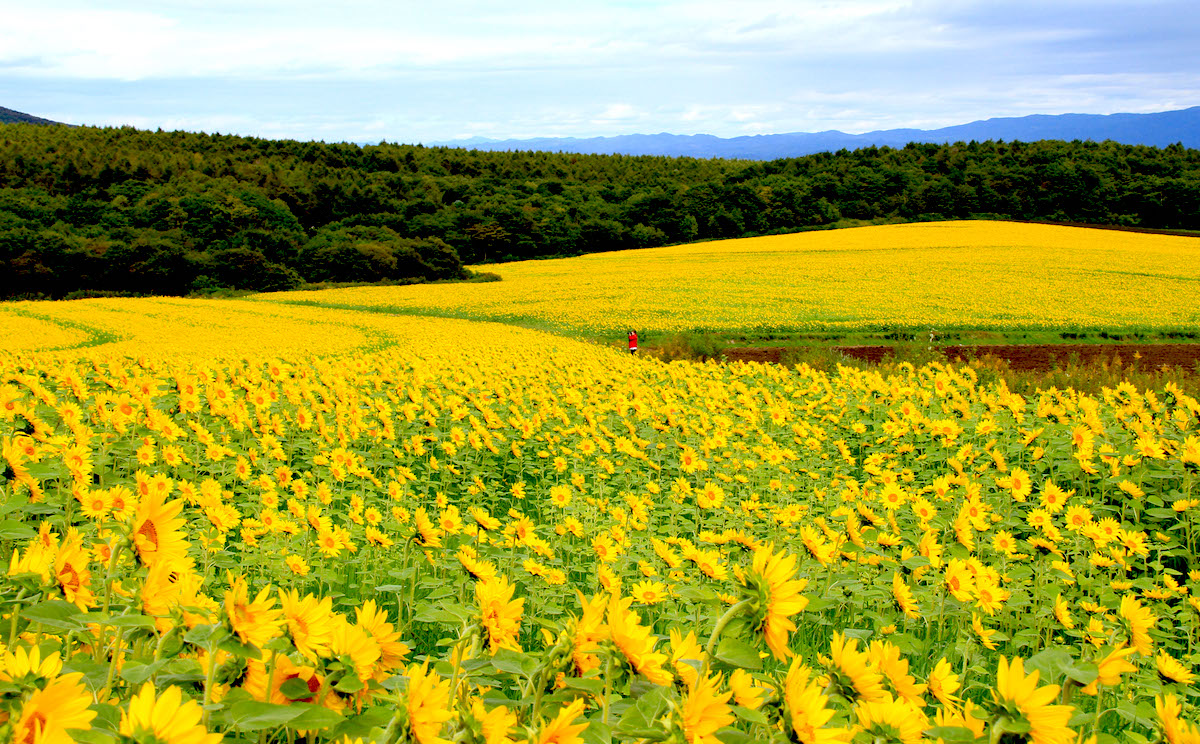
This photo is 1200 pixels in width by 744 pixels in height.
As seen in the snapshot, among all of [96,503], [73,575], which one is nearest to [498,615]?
[73,575]

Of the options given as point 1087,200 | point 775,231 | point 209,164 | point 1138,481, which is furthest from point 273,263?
point 1087,200

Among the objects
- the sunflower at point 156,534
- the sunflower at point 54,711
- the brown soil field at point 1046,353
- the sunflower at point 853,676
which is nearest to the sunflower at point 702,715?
the sunflower at point 853,676

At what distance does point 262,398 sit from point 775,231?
56.2m

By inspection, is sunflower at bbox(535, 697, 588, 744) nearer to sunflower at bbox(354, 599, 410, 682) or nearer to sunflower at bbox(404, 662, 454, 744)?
sunflower at bbox(404, 662, 454, 744)

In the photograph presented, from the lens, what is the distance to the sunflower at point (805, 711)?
1.41 meters

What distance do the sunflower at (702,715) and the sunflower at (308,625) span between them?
25.4 inches

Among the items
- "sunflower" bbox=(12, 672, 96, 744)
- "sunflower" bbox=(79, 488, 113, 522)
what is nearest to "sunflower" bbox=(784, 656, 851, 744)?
"sunflower" bbox=(12, 672, 96, 744)

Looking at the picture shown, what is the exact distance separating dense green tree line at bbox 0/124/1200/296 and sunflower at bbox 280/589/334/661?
143 ft

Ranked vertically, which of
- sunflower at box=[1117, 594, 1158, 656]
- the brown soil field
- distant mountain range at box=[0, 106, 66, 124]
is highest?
distant mountain range at box=[0, 106, 66, 124]

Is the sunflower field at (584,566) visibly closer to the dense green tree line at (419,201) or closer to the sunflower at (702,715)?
the sunflower at (702,715)

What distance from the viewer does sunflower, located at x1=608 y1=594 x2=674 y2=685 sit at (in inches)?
58.0

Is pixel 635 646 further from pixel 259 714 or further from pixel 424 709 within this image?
pixel 259 714

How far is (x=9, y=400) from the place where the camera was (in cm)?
420

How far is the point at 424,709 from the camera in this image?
1.32m
